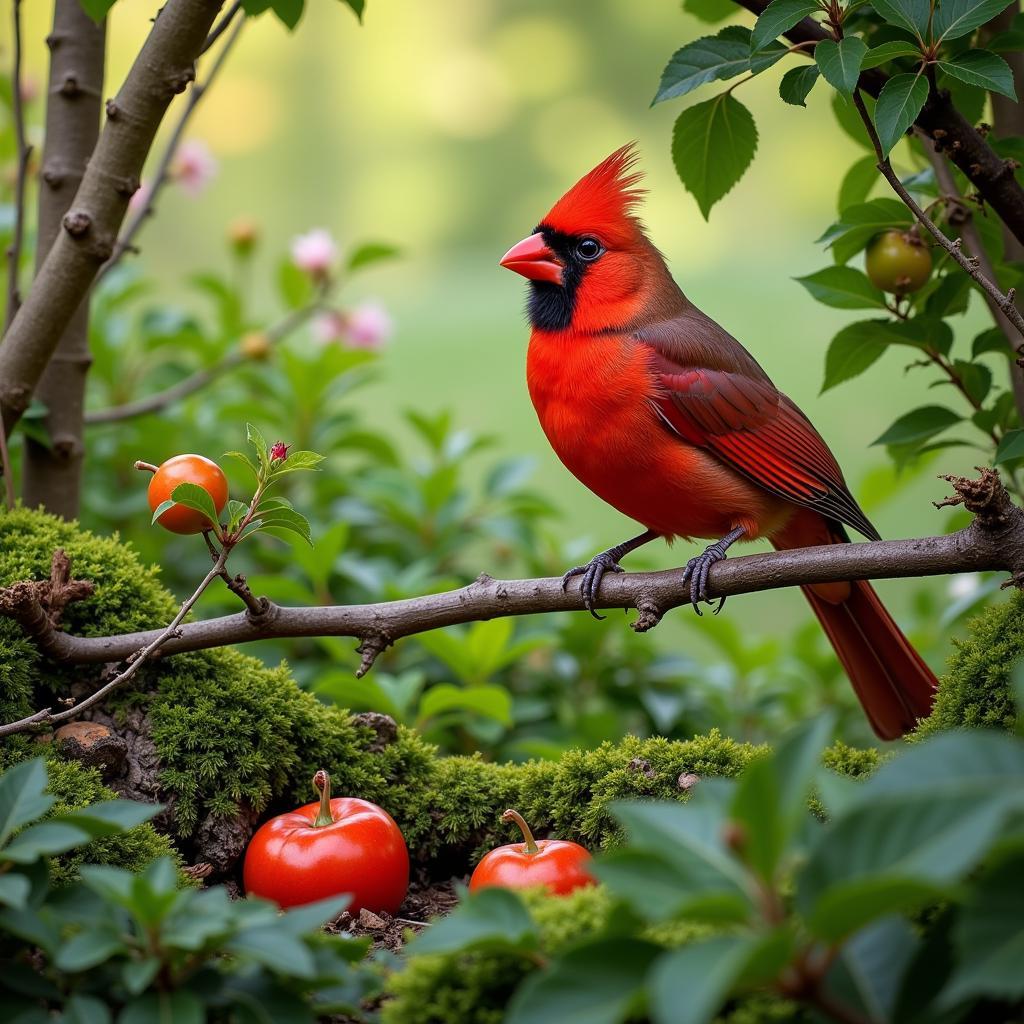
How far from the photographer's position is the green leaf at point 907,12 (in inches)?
73.4

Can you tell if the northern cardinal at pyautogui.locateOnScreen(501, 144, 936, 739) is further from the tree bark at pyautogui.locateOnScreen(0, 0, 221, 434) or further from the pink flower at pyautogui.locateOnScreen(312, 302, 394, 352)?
the pink flower at pyautogui.locateOnScreen(312, 302, 394, 352)

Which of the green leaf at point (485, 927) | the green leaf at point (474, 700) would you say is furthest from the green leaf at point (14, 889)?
the green leaf at point (474, 700)

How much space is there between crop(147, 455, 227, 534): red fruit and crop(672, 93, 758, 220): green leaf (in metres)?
0.98

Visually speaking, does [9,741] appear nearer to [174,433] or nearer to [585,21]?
[174,433]

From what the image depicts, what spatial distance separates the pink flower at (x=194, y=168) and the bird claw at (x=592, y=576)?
2337 mm

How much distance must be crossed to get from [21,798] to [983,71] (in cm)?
166

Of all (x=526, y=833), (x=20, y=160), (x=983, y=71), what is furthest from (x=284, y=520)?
(x=20, y=160)

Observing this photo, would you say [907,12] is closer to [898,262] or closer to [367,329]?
[898,262]

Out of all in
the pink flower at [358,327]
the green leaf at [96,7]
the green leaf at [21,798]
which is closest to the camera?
the green leaf at [21,798]

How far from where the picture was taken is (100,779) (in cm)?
196

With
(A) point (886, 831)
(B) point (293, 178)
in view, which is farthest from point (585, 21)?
(A) point (886, 831)

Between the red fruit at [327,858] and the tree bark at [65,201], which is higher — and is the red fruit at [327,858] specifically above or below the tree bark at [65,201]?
below

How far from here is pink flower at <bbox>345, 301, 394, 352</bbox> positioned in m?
4.29

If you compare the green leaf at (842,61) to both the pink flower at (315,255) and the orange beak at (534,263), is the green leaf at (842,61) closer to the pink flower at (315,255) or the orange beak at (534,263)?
the orange beak at (534,263)
